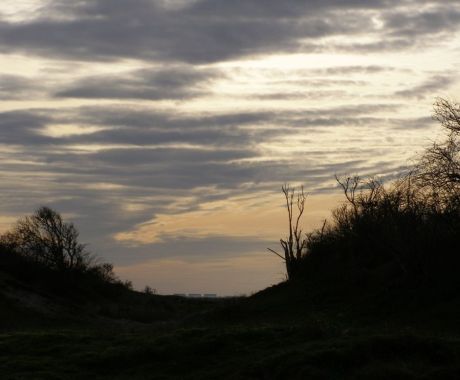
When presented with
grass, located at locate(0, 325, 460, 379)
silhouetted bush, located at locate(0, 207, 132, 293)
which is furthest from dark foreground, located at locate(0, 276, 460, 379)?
silhouetted bush, located at locate(0, 207, 132, 293)

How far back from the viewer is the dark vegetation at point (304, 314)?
1830cm

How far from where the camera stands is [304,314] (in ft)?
116

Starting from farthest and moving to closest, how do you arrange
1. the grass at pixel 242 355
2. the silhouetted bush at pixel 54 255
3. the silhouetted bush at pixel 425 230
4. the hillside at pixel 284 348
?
the silhouetted bush at pixel 54 255 → the silhouetted bush at pixel 425 230 → the hillside at pixel 284 348 → the grass at pixel 242 355

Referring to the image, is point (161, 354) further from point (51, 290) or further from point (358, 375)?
point (51, 290)

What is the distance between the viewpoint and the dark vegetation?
18.3 metres

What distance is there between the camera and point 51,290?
6000cm

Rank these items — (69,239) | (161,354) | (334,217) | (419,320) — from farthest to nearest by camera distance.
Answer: (69,239) → (334,217) → (419,320) → (161,354)

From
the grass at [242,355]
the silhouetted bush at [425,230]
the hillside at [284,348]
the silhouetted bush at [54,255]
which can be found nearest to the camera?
the grass at [242,355]

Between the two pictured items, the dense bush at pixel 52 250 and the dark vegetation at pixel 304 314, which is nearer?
the dark vegetation at pixel 304 314

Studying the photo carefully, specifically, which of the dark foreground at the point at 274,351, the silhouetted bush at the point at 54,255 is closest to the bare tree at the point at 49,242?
the silhouetted bush at the point at 54,255

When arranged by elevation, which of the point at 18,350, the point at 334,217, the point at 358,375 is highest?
the point at 334,217

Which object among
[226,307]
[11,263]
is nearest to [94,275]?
[11,263]

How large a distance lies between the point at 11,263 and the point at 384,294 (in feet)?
126

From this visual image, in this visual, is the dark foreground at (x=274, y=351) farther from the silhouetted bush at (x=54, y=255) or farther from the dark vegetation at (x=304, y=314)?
the silhouetted bush at (x=54, y=255)
